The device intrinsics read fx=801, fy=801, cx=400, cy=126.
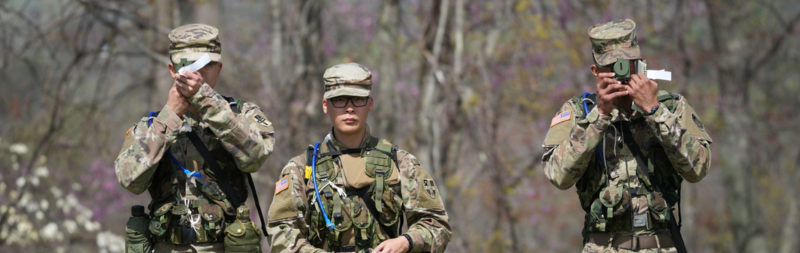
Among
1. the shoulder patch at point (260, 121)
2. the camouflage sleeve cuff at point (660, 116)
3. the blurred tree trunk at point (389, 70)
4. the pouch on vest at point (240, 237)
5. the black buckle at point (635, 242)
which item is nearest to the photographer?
the camouflage sleeve cuff at point (660, 116)

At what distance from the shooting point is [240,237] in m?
4.03

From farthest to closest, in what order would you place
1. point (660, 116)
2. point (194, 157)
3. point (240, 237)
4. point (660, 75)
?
point (194, 157) < point (240, 237) < point (660, 75) < point (660, 116)

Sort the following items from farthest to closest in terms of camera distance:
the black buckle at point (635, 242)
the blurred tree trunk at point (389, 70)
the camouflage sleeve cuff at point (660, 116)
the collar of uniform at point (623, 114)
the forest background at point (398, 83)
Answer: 1. the blurred tree trunk at point (389, 70)
2. the forest background at point (398, 83)
3. the black buckle at point (635, 242)
4. the collar of uniform at point (623, 114)
5. the camouflage sleeve cuff at point (660, 116)

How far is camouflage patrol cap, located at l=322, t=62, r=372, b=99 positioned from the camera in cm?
392

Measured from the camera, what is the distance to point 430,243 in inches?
152

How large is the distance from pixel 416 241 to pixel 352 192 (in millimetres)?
414

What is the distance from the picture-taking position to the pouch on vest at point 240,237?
402 centimetres

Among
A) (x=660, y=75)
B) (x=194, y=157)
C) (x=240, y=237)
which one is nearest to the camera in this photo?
(x=660, y=75)

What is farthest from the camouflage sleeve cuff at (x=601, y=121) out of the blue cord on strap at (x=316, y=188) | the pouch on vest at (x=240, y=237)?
the pouch on vest at (x=240, y=237)

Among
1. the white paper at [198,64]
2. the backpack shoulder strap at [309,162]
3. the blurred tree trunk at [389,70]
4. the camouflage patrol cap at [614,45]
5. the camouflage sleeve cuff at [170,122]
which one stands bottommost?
the backpack shoulder strap at [309,162]

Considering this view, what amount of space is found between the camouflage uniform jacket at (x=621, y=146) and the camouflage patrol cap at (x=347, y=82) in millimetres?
987

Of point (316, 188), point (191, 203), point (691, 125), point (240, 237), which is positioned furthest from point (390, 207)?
point (691, 125)

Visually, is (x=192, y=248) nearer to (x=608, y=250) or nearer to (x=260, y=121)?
(x=260, y=121)

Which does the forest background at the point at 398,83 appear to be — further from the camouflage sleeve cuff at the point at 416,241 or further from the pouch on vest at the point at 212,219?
the camouflage sleeve cuff at the point at 416,241
